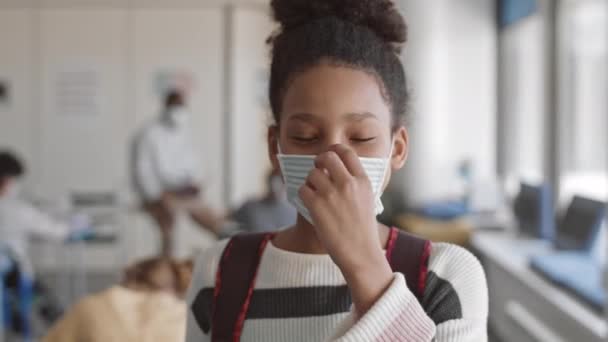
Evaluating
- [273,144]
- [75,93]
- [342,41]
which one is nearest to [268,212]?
[273,144]

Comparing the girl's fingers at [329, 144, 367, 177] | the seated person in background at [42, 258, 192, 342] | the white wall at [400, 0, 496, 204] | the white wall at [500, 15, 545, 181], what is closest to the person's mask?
the white wall at [400, 0, 496, 204]

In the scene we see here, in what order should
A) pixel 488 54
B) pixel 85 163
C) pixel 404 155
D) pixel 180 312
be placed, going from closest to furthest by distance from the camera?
1. pixel 404 155
2. pixel 180 312
3. pixel 488 54
4. pixel 85 163

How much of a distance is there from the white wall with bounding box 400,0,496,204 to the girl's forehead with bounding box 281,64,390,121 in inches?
217

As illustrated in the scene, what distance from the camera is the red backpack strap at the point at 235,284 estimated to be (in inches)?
36.9

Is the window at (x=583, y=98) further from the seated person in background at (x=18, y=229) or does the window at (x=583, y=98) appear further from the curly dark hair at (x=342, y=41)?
the curly dark hair at (x=342, y=41)

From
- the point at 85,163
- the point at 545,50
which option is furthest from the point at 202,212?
the point at 545,50

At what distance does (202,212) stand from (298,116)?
5.72 metres

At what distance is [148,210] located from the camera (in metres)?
6.68

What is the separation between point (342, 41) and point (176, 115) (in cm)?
597

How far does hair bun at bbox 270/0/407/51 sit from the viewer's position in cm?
96

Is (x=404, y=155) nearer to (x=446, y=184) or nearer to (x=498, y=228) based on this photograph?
(x=498, y=228)

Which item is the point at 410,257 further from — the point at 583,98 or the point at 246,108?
the point at 246,108

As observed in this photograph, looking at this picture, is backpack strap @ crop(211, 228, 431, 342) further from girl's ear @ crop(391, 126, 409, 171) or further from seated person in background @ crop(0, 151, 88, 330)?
seated person in background @ crop(0, 151, 88, 330)

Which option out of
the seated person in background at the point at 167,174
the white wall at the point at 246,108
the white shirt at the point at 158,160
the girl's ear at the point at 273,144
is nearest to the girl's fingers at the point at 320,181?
the girl's ear at the point at 273,144
